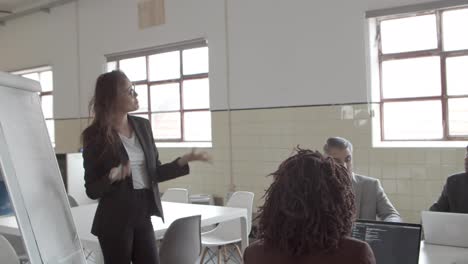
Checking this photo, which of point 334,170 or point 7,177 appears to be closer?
point 7,177

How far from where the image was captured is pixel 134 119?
8.12ft

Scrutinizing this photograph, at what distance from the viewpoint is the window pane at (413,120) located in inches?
195

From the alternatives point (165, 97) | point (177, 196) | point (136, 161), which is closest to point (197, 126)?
Answer: point (165, 97)

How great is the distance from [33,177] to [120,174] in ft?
2.81

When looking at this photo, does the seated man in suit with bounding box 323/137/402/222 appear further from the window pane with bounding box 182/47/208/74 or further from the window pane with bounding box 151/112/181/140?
the window pane with bounding box 151/112/181/140

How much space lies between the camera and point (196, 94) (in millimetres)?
6898

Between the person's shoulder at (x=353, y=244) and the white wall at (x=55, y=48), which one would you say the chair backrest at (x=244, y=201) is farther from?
the white wall at (x=55, y=48)

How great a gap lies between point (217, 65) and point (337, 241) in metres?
5.10

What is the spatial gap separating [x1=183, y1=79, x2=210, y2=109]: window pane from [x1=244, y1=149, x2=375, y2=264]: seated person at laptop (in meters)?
5.21

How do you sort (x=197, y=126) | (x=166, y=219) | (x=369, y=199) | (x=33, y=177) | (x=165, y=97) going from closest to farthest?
(x=33, y=177) < (x=369, y=199) < (x=166, y=219) < (x=197, y=126) < (x=165, y=97)

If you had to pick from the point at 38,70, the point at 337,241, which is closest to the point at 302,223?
the point at 337,241

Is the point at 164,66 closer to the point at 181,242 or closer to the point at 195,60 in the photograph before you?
the point at 195,60

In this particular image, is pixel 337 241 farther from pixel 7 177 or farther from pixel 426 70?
pixel 426 70

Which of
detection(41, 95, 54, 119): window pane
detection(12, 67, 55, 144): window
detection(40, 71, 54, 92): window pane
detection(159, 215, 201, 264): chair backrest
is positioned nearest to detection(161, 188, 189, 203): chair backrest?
detection(159, 215, 201, 264): chair backrest
